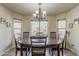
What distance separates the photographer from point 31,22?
6.71 ft

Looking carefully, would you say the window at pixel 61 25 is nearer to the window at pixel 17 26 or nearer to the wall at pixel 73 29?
the wall at pixel 73 29

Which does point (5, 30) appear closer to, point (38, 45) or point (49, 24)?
point (49, 24)

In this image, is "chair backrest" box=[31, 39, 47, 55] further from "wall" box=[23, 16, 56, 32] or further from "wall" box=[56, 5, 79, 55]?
"wall" box=[56, 5, 79, 55]

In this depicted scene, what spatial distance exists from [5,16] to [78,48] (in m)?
1.16

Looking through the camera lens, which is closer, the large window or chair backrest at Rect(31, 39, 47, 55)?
the large window

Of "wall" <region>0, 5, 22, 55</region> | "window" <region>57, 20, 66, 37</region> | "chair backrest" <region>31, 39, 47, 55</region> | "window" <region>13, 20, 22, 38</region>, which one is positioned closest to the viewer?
"wall" <region>0, 5, 22, 55</region>

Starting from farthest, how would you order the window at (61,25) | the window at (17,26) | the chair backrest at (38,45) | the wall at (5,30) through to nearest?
the chair backrest at (38,45) → the window at (61,25) → the window at (17,26) → the wall at (5,30)

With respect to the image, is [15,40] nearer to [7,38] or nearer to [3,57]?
[7,38]

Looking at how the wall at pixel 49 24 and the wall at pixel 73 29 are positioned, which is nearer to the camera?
the wall at pixel 73 29

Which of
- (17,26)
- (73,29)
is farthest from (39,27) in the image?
(73,29)

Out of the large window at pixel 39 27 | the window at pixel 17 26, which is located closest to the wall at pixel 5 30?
the window at pixel 17 26

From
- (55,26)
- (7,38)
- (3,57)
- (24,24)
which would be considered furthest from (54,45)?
(3,57)

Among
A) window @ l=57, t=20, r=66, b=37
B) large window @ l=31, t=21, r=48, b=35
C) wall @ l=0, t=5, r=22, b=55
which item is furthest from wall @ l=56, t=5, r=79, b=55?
wall @ l=0, t=5, r=22, b=55

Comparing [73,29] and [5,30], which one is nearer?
[5,30]
